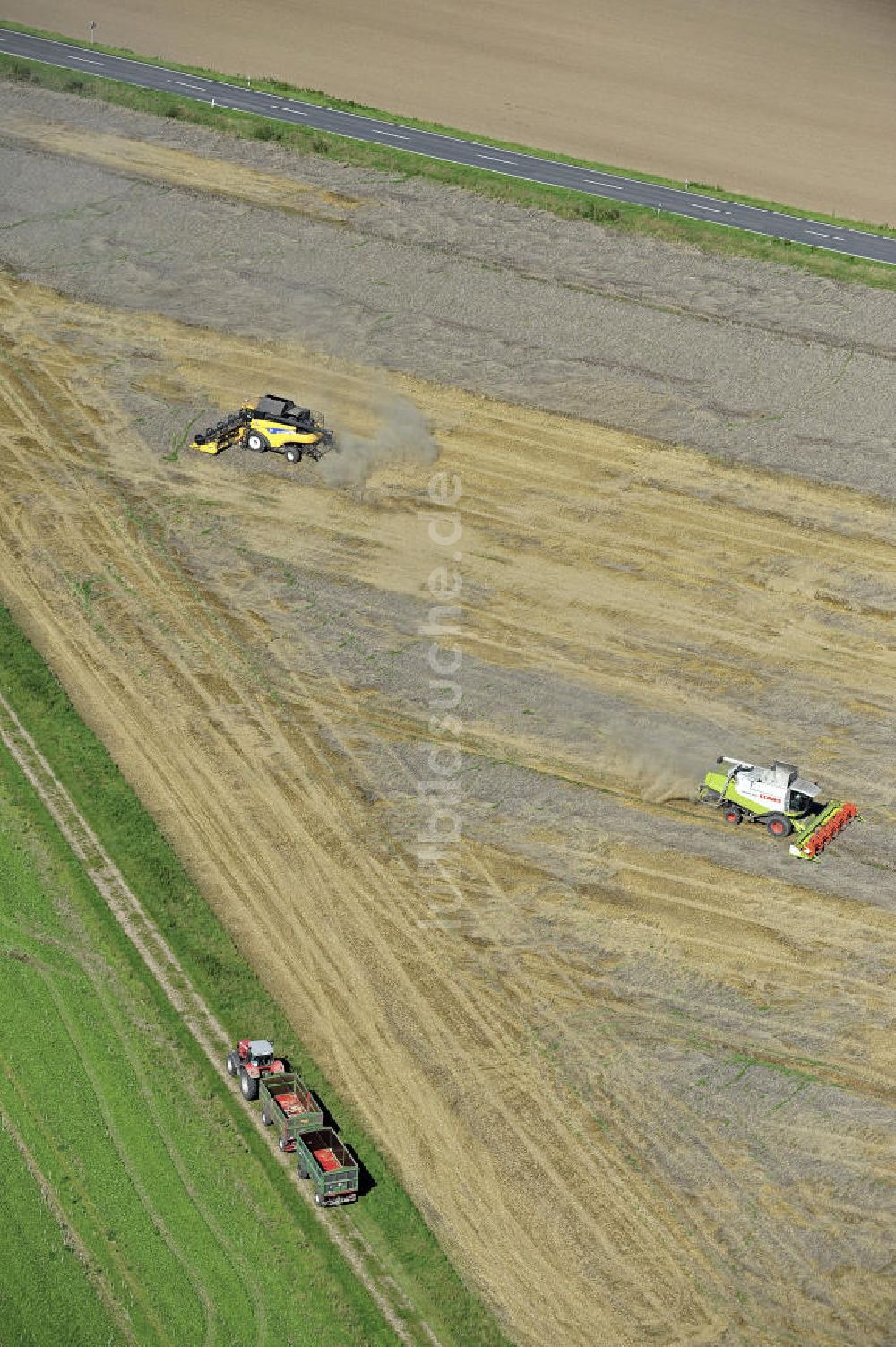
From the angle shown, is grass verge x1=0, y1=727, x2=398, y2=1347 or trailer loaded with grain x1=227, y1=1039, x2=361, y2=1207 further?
trailer loaded with grain x1=227, y1=1039, x2=361, y2=1207

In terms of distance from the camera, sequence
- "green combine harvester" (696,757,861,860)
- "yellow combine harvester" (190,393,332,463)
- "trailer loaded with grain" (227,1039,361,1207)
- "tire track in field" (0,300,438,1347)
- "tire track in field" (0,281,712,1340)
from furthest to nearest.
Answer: "yellow combine harvester" (190,393,332,463), "green combine harvester" (696,757,861,860), "trailer loaded with grain" (227,1039,361,1207), "tire track in field" (0,281,712,1340), "tire track in field" (0,300,438,1347)

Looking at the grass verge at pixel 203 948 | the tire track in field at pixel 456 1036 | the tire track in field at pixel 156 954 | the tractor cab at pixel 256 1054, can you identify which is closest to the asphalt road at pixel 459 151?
the grass verge at pixel 203 948

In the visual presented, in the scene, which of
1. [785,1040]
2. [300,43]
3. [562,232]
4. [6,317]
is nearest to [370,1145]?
[785,1040]

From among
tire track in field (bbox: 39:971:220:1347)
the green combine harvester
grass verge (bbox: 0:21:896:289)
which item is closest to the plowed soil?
the green combine harvester

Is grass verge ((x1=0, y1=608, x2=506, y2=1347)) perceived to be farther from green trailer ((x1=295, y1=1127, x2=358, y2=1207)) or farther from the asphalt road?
the asphalt road

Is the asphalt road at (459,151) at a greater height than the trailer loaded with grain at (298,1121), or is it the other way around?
the asphalt road at (459,151)

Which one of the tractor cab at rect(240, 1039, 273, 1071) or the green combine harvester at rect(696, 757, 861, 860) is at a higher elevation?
the green combine harvester at rect(696, 757, 861, 860)

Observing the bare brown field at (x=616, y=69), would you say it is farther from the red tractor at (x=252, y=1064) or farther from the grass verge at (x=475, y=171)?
the red tractor at (x=252, y=1064)
